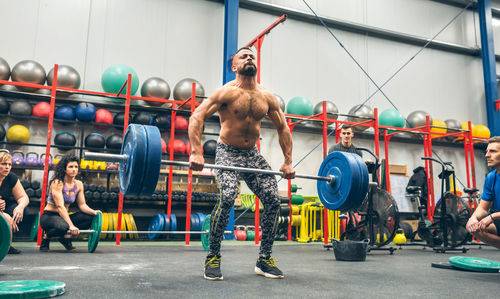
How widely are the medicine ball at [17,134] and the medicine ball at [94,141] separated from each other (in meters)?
0.76

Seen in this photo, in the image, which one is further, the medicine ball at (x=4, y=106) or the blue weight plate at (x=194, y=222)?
the blue weight plate at (x=194, y=222)

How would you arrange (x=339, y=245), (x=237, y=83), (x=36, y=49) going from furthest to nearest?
(x=36, y=49) < (x=339, y=245) < (x=237, y=83)

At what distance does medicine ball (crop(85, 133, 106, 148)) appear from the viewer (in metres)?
5.59

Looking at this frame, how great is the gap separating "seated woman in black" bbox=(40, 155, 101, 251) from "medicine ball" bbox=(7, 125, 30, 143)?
2197 mm

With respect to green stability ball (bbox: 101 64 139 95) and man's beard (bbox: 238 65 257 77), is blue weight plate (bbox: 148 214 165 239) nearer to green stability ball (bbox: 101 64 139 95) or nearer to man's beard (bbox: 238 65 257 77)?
green stability ball (bbox: 101 64 139 95)

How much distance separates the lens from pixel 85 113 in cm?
556

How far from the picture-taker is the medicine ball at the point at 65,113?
219 inches

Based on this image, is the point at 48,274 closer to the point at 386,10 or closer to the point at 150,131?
the point at 150,131

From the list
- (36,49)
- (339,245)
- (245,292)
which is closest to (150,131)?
(245,292)

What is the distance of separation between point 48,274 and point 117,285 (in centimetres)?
58

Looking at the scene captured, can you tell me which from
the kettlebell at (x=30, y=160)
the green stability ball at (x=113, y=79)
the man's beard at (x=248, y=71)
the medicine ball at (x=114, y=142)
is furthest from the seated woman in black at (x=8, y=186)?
the green stability ball at (x=113, y=79)

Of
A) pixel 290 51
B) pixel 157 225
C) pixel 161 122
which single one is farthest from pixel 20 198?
pixel 290 51

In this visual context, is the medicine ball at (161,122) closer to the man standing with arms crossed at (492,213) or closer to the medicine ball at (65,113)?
the medicine ball at (65,113)

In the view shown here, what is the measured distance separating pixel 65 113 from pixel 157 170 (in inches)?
163
